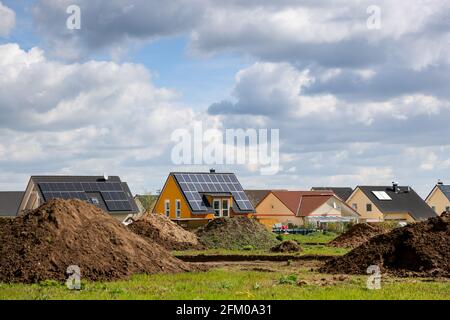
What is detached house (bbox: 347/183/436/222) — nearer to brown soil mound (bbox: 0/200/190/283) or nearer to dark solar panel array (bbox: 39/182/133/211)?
dark solar panel array (bbox: 39/182/133/211)

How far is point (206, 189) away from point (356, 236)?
19.9m

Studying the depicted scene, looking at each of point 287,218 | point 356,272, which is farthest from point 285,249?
point 287,218

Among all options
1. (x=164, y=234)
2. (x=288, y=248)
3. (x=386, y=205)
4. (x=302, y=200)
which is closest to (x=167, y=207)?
(x=164, y=234)

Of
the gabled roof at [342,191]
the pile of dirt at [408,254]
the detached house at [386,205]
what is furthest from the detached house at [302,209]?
the pile of dirt at [408,254]

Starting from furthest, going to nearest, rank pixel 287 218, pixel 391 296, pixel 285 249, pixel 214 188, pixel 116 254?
pixel 287 218 → pixel 214 188 → pixel 285 249 → pixel 116 254 → pixel 391 296

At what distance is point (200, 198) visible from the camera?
197ft

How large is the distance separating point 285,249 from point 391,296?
20850mm

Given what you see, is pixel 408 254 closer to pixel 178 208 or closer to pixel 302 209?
pixel 178 208

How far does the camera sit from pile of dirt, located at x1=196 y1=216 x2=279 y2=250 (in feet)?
139

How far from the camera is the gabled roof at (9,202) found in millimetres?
77000

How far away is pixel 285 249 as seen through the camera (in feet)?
121

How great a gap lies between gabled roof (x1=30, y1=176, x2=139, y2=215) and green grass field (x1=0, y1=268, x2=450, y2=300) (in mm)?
42350
